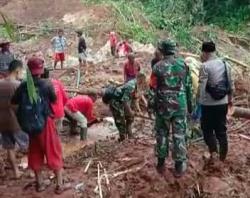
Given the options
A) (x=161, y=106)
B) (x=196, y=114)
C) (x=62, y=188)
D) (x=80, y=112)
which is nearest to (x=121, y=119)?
(x=80, y=112)

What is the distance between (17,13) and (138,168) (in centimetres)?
1891

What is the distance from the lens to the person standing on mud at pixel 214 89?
7250 mm

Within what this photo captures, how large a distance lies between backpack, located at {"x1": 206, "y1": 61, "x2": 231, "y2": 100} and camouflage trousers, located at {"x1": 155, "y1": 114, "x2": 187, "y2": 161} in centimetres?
53

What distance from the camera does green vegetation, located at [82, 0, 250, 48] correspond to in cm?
2064

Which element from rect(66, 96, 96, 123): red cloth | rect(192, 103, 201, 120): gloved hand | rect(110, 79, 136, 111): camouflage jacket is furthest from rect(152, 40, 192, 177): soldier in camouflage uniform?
rect(66, 96, 96, 123): red cloth

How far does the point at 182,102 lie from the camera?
22.7 ft

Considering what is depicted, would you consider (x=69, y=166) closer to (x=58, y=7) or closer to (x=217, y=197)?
(x=217, y=197)

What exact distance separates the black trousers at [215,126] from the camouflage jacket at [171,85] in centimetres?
57

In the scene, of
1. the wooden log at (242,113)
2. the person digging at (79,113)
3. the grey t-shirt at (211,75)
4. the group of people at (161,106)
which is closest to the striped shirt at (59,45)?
the person digging at (79,113)

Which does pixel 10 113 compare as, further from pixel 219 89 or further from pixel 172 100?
pixel 219 89

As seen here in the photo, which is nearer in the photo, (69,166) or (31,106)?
(31,106)

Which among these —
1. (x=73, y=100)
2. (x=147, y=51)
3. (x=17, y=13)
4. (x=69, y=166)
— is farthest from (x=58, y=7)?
Answer: (x=69, y=166)

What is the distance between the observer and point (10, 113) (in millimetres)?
7297

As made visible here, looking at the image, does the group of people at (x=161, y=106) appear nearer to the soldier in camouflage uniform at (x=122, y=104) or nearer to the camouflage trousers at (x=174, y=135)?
the camouflage trousers at (x=174, y=135)
